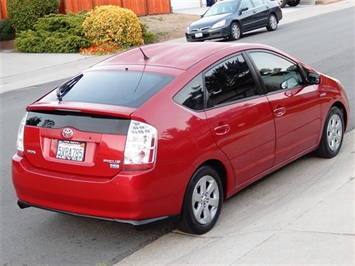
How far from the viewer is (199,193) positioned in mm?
5523

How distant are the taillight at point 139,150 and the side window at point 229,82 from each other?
0.88m

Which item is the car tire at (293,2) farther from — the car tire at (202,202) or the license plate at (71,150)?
the license plate at (71,150)

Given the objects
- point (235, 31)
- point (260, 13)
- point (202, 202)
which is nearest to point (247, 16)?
point (260, 13)

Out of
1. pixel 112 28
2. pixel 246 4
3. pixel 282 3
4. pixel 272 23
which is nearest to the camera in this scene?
pixel 112 28

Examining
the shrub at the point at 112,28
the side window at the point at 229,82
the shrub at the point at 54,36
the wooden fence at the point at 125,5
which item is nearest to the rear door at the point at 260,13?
the shrub at the point at 112,28

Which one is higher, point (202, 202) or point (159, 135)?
point (159, 135)

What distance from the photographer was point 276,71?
6.76m

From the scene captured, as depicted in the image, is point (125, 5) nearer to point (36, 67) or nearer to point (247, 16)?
point (247, 16)

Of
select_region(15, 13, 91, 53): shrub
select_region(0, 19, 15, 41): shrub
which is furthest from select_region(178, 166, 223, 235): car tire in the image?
select_region(0, 19, 15, 41): shrub

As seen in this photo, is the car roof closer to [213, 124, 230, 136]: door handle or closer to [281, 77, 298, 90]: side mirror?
[281, 77, 298, 90]: side mirror

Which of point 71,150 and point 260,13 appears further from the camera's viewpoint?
point 260,13

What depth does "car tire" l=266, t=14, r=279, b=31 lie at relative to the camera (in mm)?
25528

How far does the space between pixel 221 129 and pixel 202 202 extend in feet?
2.23

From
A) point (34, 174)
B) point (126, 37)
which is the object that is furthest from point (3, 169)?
point (126, 37)
